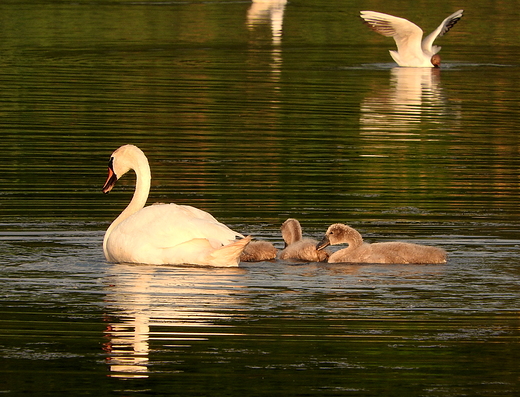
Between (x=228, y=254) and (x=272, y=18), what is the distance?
4375 cm

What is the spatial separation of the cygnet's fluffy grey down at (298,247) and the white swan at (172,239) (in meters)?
0.59

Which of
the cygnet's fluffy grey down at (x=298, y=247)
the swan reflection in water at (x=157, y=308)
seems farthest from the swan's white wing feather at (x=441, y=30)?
the swan reflection in water at (x=157, y=308)

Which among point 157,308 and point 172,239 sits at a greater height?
point 172,239

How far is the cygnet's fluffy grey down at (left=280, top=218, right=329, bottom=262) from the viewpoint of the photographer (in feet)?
39.1

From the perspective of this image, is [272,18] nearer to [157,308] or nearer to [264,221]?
[264,221]

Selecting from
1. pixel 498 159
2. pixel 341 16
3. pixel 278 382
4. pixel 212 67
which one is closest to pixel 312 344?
pixel 278 382

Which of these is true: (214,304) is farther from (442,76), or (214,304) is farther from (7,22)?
(7,22)

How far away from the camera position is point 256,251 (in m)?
12.0

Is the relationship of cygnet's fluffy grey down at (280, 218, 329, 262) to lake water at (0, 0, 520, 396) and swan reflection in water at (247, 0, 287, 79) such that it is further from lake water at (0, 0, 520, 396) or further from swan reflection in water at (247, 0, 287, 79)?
swan reflection in water at (247, 0, 287, 79)

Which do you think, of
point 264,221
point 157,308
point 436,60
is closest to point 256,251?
point 264,221

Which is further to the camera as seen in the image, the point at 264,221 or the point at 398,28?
the point at 398,28

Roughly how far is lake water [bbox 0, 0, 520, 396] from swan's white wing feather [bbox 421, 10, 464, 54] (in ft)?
6.40

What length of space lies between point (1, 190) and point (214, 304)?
6.32 meters

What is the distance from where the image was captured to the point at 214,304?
994cm
